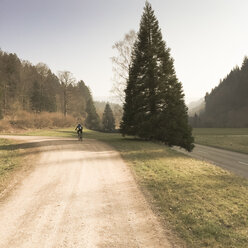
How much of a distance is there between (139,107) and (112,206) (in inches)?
558

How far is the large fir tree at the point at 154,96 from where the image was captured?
17734 millimetres

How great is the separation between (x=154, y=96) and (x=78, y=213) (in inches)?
589

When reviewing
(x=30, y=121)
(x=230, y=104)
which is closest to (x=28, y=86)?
(x=30, y=121)

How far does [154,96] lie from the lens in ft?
60.7

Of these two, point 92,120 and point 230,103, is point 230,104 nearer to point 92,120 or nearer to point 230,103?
point 230,103

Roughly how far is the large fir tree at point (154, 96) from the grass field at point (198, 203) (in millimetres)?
7916

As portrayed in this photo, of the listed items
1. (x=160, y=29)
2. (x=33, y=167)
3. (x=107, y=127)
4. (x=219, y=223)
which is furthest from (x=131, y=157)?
(x=107, y=127)

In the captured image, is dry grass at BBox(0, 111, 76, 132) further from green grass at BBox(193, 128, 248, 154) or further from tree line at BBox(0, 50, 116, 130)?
green grass at BBox(193, 128, 248, 154)

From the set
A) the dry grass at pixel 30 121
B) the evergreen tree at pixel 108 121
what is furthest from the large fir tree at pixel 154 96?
the evergreen tree at pixel 108 121

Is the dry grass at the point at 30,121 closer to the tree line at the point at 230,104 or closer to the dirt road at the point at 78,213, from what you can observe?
the dirt road at the point at 78,213

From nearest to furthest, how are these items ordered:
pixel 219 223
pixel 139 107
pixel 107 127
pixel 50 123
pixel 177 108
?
pixel 219 223 < pixel 177 108 < pixel 139 107 < pixel 50 123 < pixel 107 127

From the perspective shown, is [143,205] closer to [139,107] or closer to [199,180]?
[199,180]

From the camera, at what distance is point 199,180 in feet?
26.8

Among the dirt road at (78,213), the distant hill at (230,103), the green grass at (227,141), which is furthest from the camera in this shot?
the distant hill at (230,103)
